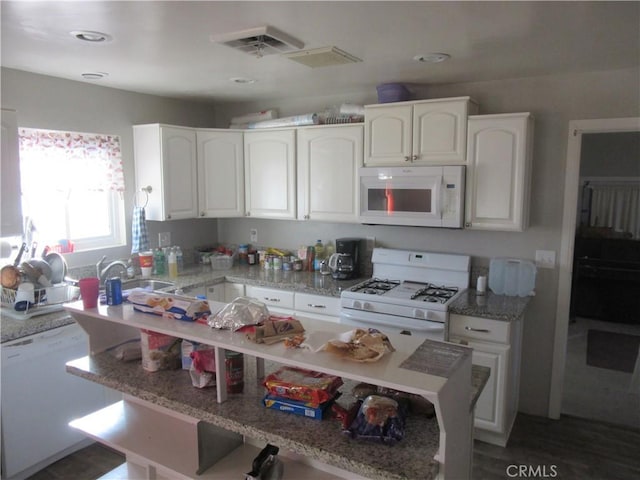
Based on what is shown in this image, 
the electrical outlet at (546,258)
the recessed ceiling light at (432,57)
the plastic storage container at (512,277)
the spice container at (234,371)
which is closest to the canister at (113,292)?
the spice container at (234,371)

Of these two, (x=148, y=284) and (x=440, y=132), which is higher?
(x=440, y=132)

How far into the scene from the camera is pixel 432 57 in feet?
8.30

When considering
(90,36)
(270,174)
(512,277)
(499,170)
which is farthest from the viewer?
(270,174)

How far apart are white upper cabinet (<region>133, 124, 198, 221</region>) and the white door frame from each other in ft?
9.22

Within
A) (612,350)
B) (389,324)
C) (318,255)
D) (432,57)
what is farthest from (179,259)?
(612,350)

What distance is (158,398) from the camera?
1548 millimetres

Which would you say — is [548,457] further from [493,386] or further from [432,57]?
[432,57]

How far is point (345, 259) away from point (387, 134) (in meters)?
1.01

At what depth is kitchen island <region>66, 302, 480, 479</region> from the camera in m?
1.19

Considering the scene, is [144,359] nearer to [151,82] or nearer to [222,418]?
[222,418]

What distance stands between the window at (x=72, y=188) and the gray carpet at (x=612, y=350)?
450 centimetres

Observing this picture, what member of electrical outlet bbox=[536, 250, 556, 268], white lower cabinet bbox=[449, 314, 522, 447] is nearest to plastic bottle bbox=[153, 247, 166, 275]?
white lower cabinet bbox=[449, 314, 522, 447]

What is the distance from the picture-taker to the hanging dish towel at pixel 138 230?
361 cm

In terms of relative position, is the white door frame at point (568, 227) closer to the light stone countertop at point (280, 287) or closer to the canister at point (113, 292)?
the light stone countertop at point (280, 287)
